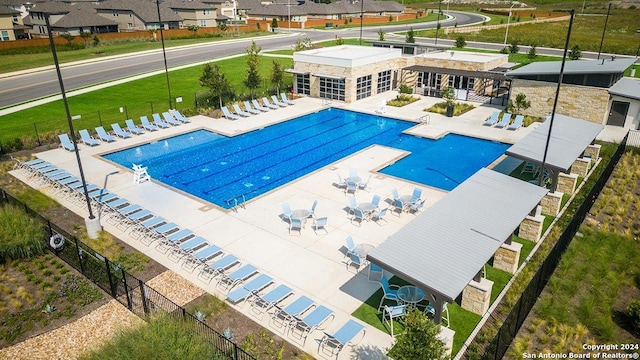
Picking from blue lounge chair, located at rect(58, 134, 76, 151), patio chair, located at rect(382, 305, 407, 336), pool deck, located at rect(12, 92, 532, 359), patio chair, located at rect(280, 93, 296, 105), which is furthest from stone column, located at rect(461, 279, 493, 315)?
patio chair, located at rect(280, 93, 296, 105)

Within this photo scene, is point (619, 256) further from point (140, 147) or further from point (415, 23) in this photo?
point (415, 23)

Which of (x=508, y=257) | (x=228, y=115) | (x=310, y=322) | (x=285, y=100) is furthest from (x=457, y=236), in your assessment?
(x=285, y=100)

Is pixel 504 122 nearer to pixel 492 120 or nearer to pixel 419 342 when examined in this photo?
pixel 492 120

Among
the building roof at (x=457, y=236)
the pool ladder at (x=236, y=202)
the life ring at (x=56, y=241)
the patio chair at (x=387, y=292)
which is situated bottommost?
the pool ladder at (x=236, y=202)

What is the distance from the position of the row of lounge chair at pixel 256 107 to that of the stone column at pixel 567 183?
21.0 metres

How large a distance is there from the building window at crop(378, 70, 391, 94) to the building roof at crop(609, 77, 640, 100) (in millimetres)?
16942

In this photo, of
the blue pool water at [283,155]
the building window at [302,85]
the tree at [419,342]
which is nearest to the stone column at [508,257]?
the tree at [419,342]

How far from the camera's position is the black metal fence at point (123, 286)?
11086mm

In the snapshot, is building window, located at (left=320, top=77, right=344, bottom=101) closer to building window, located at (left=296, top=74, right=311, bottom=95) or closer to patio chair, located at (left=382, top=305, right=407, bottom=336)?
building window, located at (left=296, top=74, right=311, bottom=95)

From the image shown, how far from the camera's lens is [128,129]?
28797mm

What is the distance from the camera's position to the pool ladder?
18750 millimetres

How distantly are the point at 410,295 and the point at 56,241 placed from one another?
1220 cm

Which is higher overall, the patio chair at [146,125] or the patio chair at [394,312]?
the patio chair at [146,125]

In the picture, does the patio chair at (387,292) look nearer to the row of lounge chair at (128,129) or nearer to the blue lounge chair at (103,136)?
the row of lounge chair at (128,129)
